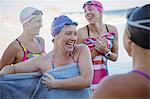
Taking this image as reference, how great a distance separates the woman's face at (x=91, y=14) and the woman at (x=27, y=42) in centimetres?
31

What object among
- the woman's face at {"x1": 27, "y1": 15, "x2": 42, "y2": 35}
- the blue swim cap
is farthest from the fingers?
the woman's face at {"x1": 27, "y1": 15, "x2": 42, "y2": 35}

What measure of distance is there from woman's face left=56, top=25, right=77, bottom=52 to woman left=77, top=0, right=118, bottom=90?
0.30 meters

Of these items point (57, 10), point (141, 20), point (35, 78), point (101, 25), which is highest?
point (141, 20)

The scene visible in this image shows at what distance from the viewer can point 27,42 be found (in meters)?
1.79

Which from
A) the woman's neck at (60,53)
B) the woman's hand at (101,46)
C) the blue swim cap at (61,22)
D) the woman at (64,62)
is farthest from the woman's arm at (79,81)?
the woman's hand at (101,46)

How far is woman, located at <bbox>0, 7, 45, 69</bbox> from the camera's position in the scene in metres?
1.70

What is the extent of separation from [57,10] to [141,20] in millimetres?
1169

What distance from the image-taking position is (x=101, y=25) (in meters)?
1.89

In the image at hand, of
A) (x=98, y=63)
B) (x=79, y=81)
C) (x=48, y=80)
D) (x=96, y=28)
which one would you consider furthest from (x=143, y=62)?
(x=96, y=28)

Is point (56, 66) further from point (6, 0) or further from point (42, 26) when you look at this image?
point (6, 0)

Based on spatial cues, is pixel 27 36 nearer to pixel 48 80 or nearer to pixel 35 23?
pixel 35 23

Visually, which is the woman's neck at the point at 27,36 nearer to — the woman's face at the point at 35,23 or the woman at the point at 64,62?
the woman's face at the point at 35,23

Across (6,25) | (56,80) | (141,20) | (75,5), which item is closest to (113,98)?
(141,20)

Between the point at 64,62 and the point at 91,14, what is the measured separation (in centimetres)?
53
